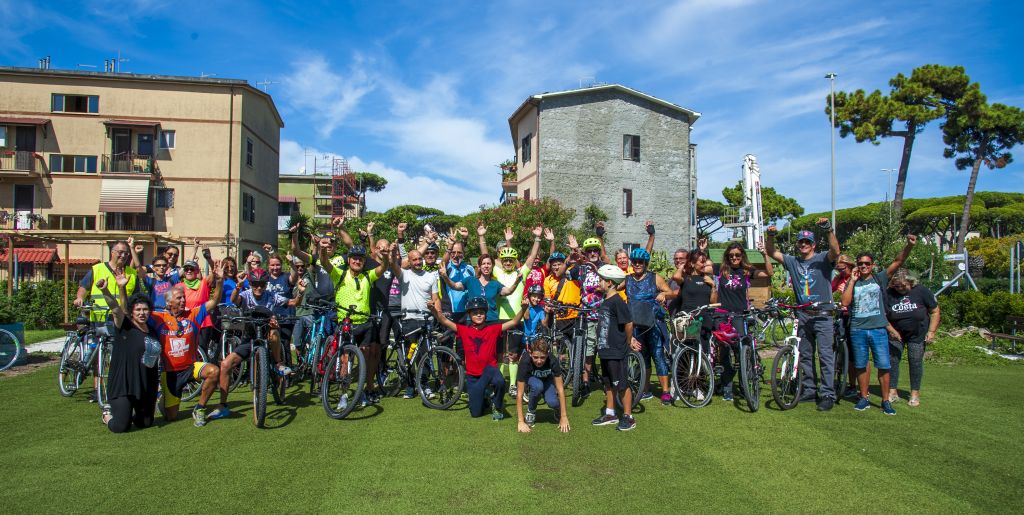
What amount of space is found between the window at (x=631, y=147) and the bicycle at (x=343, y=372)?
1159 inches

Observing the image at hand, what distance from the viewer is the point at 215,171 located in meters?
33.6

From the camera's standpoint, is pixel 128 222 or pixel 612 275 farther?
pixel 128 222

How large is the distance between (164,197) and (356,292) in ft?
103

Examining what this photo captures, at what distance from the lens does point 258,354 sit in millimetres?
6445

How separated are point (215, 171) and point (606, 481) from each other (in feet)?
112

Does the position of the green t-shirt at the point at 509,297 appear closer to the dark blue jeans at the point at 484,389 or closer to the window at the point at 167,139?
the dark blue jeans at the point at 484,389

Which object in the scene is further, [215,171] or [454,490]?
[215,171]

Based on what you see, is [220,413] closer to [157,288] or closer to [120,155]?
[157,288]

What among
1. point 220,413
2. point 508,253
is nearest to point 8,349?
point 220,413

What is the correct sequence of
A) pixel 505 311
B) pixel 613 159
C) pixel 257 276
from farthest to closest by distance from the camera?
pixel 613 159, pixel 257 276, pixel 505 311

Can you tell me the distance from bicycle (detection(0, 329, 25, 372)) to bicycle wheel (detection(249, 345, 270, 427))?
6.78m

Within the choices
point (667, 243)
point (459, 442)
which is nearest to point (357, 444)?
point (459, 442)

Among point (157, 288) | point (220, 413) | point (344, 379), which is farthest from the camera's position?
point (157, 288)

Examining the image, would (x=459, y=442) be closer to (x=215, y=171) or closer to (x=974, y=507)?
(x=974, y=507)
